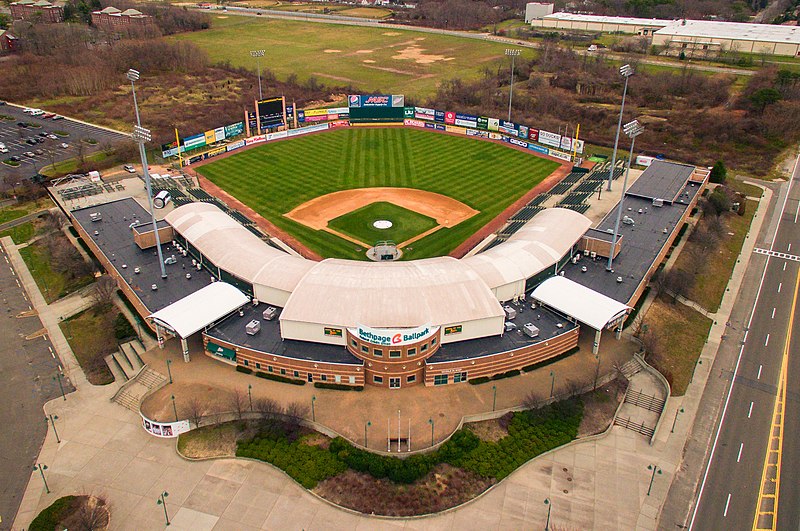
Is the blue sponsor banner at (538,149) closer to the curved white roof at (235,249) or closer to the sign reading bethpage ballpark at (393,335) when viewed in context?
the curved white roof at (235,249)

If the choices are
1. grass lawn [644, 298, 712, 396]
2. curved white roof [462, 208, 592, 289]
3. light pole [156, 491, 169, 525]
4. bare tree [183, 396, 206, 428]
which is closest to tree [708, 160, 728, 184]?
curved white roof [462, 208, 592, 289]

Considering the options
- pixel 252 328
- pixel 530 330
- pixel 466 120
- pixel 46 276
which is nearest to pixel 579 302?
pixel 530 330

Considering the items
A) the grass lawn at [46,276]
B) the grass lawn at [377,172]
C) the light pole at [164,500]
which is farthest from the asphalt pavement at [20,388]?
the grass lawn at [377,172]

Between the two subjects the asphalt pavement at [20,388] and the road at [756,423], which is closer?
the road at [756,423]

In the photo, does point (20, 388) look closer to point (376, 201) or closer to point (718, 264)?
point (376, 201)

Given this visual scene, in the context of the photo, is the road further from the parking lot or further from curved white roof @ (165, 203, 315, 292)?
the parking lot

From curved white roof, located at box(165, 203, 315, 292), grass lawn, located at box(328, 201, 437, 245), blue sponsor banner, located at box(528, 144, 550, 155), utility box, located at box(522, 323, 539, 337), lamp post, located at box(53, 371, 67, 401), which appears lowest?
Answer: lamp post, located at box(53, 371, 67, 401)
